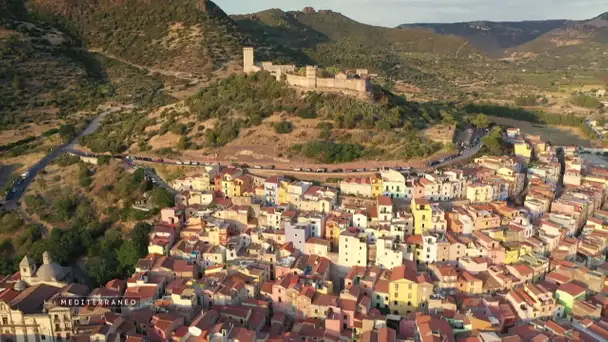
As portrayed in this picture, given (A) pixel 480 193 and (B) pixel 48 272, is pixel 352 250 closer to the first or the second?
(A) pixel 480 193

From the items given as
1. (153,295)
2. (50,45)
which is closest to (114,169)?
(153,295)

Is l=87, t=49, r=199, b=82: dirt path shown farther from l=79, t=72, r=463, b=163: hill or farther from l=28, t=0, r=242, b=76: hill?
l=79, t=72, r=463, b=163: hill

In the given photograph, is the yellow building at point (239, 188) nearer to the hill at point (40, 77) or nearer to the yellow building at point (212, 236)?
the yellow building at point (212, 236)

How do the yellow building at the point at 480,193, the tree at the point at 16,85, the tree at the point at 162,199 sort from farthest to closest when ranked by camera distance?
the tree at the point at 16,85 < the tree at the point at 162,199 < the yellow building at the point at 480,193

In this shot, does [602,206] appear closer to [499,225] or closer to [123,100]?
[499,225]

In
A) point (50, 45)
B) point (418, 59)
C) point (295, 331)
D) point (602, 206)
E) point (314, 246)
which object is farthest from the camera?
point (418, 59)

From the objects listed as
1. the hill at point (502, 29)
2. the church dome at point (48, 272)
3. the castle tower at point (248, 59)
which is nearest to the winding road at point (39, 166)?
the church dome at point (48, 272)
